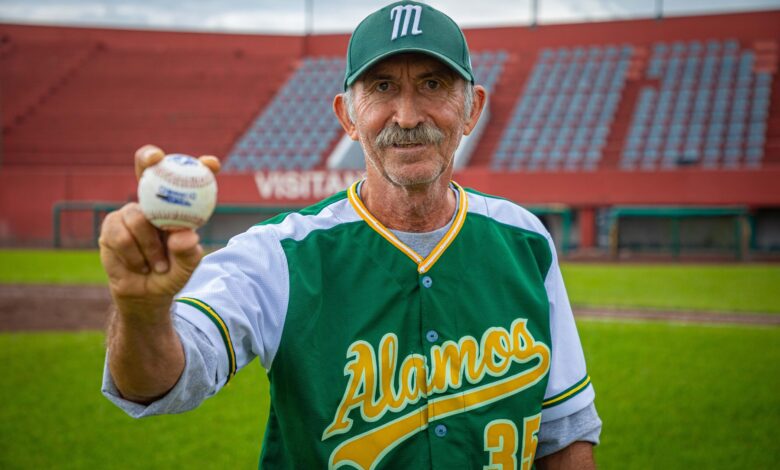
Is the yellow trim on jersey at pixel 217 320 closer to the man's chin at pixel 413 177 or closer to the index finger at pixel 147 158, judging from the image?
the index finger at pixel 147 158

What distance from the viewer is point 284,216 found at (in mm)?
2150

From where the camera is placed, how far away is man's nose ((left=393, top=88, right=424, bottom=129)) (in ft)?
6.68

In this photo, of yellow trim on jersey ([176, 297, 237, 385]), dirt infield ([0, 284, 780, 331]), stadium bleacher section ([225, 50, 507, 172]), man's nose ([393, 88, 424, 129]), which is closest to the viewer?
yellow trim on jersey ([176, 297, 237, 385])

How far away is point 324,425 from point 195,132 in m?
27.1

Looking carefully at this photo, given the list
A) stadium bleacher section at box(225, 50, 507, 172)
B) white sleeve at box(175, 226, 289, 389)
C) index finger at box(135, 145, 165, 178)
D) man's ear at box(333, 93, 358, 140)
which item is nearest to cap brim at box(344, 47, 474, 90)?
man's ear at box(333, 93, 358, 140)

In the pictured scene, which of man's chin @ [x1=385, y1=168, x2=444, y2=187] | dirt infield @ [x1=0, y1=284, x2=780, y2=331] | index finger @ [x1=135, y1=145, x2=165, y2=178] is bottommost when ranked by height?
dirt infield @ [x1=0, y1=284, x2=780, y2=331]

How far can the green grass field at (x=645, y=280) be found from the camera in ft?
35.7

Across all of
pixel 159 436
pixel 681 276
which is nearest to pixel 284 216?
pixel 159 436

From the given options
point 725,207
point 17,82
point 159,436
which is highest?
point 17,82

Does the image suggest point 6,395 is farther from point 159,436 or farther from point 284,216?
point 284,216

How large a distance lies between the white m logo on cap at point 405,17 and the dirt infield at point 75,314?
7.34 metres

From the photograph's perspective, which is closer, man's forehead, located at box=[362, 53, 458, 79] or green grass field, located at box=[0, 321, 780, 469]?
man's forehead, located at box=[362, 53, 458, 79]

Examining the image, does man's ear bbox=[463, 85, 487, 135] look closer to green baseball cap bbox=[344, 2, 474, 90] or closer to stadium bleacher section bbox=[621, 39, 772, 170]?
green baseball cap bbox=[344, 2, 474, 90]

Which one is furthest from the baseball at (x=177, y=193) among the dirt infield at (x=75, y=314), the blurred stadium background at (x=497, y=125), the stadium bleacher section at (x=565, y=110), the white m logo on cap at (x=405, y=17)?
the stadium bleacher section at (x=565, y=110)
